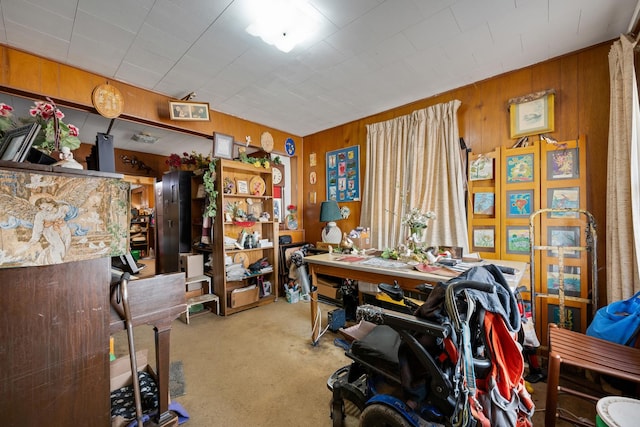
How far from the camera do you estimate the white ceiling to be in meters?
1.68

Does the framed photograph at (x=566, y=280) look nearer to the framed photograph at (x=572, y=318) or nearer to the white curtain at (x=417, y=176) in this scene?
the framed photograph at (x=572, y=318)

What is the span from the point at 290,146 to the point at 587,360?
412 cm

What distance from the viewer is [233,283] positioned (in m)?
3.47

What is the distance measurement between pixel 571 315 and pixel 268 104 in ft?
12.8

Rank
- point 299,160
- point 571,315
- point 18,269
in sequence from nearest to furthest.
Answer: point 18,269 → point 571,315 → point 299,160

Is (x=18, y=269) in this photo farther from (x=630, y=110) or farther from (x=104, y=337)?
(x=630, y=110)

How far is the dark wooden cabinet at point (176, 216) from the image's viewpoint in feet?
11.6

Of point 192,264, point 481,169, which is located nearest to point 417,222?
point 481,169

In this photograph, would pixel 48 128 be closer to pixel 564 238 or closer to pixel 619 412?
pixel 619 412

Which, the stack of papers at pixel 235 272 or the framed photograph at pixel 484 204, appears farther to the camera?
the stack of papers at pixel 235 272

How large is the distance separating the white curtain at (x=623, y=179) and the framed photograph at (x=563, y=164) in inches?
9.2

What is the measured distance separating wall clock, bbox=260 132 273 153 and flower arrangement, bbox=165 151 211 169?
2.76 ft

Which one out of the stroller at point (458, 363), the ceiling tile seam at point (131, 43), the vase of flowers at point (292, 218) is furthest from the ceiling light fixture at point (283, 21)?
the vase of flowers at point (292, 218)

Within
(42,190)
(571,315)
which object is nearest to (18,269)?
(42,190)
